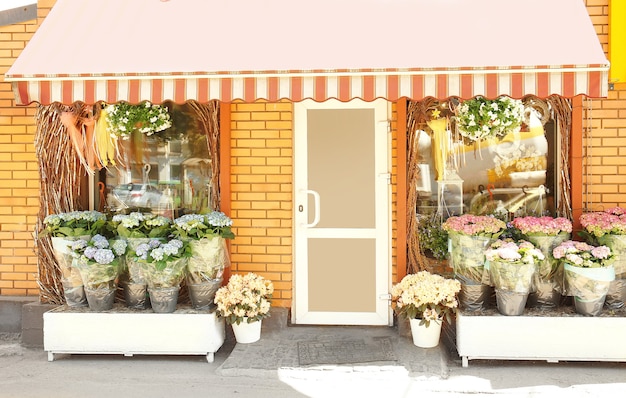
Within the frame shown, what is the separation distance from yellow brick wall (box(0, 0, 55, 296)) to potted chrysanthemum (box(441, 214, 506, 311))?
189 inches

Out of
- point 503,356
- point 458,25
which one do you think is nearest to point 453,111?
point 458,25

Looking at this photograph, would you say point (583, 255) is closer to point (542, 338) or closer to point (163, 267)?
point (542, 338)

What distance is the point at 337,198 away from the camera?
22.8 ft

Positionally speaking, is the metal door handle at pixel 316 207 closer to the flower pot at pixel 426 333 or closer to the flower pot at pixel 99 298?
the flower pot at pixel 426 333

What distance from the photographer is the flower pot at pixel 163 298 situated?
6.09 metres

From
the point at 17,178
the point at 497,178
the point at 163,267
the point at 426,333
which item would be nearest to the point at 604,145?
the point at 497,178

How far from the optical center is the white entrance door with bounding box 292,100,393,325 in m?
6.89

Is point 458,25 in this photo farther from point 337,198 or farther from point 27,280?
point 27,280

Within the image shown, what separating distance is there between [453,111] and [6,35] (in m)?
5.15

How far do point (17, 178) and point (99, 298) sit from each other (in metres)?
1.96

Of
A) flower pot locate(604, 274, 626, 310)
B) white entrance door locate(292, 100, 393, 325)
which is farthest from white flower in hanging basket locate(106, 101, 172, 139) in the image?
flower pot locate(604, 274, 626, 310)

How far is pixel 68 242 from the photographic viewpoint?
630 cm

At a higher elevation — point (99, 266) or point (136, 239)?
point (136, 239)

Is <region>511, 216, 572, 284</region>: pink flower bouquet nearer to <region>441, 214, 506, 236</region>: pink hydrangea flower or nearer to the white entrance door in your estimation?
<region>441, 214, 506, 236</region>: pink hydrangea flower
